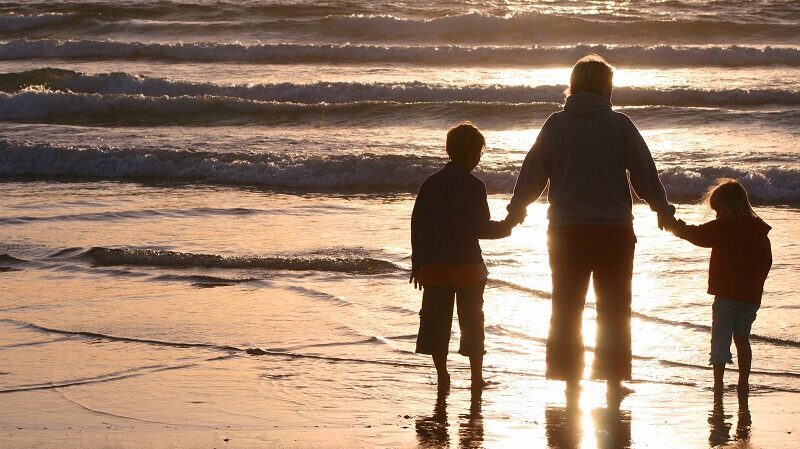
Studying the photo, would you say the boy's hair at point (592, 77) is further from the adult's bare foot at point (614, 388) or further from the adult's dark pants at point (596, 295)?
the adult's bare foot at point (614, 388)

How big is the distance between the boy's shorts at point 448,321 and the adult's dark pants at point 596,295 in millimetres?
378

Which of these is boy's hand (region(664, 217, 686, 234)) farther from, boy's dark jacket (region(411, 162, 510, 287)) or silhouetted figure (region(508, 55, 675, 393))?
boy's dark jacket (region(411, 162, 510, 287))

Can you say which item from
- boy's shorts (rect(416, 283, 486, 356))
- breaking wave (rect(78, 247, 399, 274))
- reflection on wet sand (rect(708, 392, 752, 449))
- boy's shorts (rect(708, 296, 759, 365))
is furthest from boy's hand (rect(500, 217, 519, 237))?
breaking wave (rect(78, 247, 399, 274))

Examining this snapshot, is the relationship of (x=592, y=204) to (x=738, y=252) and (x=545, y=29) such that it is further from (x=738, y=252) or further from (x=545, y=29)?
(x=545, y=29)

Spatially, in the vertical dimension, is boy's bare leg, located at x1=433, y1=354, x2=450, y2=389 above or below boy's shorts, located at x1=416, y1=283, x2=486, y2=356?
below

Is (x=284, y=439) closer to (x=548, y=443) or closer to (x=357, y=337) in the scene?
(x=548, y=443)

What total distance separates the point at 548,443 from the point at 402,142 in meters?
11.5

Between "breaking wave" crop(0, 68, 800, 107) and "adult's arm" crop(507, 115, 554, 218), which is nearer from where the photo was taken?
"adult's arm" crop(507, 115, 554, 218)

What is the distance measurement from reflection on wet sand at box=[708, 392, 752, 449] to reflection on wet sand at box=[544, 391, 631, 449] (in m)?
0.35

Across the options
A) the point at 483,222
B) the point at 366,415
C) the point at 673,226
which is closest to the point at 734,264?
the point at 673,226

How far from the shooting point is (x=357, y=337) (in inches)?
269

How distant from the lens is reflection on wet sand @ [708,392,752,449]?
500 centimetres

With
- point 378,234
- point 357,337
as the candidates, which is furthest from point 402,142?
point 357,337

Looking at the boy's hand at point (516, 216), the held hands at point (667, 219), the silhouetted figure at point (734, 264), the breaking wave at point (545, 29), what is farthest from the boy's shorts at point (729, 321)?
the breaking wave at point (545, 29)
